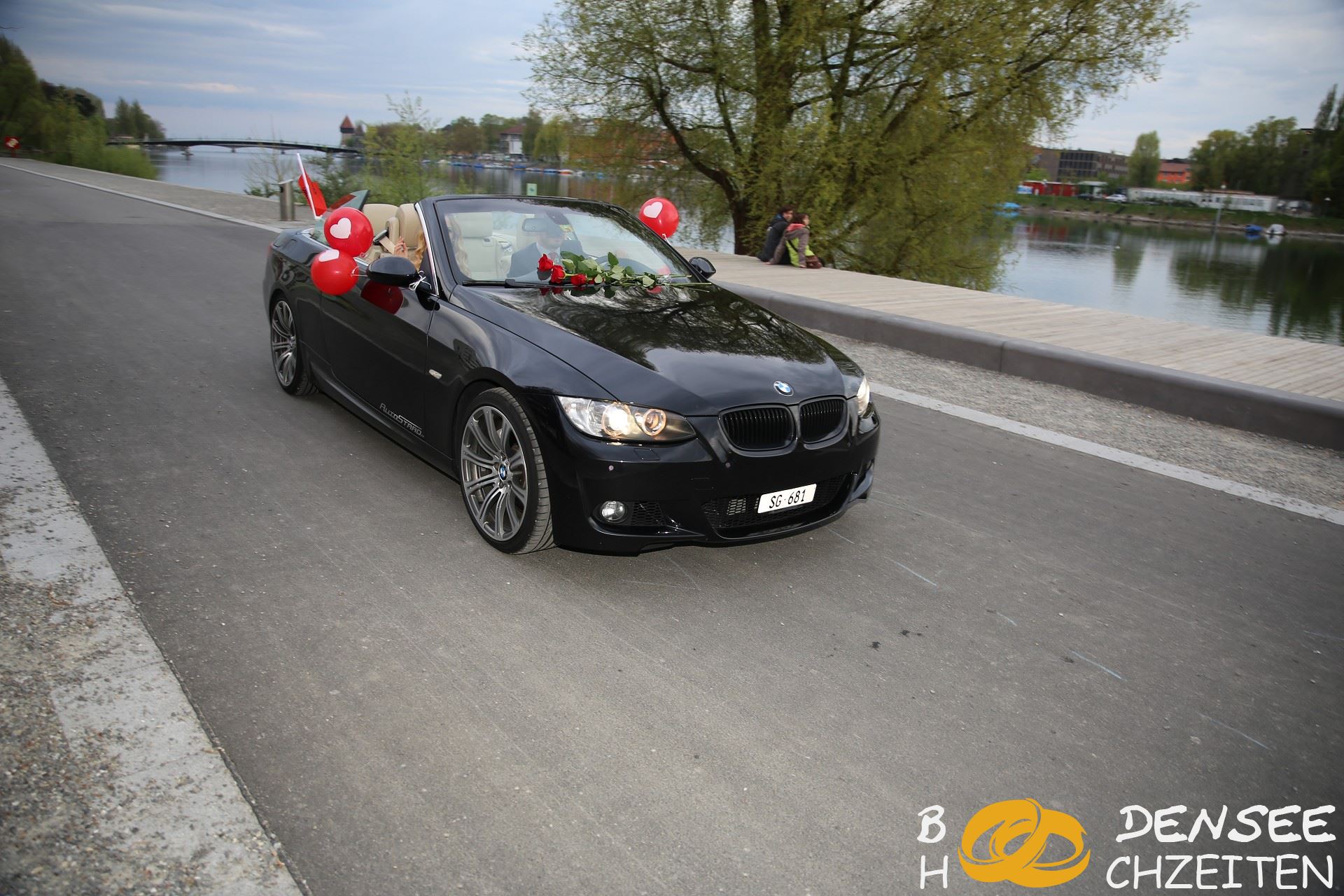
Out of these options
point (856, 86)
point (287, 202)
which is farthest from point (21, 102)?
point (856, 86)

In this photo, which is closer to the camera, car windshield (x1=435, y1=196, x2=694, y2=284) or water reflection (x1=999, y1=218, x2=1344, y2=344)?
car windshield (x1=435, y1=196, x2=694, y2=284)

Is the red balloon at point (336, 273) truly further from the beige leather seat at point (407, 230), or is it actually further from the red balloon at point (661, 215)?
the red balloon at point (661, 215)

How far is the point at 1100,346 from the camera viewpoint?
1001cm

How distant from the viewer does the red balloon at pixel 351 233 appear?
5.89 m

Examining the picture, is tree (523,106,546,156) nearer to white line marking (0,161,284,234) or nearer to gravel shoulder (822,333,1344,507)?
white line marking (0,161,284,234)

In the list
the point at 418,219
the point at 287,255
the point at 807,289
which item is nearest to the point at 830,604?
the point at 418,219

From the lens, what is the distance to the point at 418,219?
548 centimetres

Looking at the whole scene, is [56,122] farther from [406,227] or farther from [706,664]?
[706,664]

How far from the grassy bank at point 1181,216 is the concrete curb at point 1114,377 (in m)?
90.9

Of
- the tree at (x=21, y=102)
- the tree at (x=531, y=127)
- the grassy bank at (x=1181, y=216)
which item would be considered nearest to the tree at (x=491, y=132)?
the tree at (x=531, y=127)

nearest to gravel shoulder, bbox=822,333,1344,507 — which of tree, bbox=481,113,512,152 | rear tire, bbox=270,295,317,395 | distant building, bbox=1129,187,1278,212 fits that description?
rear tire, bbox=270,295,317,395

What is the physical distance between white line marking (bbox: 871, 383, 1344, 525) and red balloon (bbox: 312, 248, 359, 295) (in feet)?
14.6

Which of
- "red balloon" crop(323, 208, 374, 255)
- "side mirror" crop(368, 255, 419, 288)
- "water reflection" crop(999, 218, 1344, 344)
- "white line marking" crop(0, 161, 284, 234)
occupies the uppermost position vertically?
"red balloon" crop(323, 208, 374, 255)

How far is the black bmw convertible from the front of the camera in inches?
158
